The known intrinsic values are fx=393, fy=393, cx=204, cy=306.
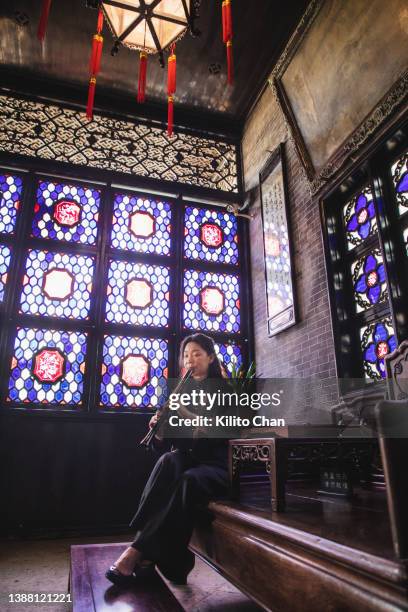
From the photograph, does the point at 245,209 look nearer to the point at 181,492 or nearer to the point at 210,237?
the point at 210,237

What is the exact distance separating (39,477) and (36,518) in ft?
1.13

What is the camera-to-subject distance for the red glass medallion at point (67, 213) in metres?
4.75

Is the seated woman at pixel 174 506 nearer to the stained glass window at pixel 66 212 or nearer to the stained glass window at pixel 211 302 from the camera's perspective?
the stained glass window at pixel 211 302

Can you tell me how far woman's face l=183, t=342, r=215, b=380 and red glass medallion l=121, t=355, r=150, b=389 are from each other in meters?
2.14

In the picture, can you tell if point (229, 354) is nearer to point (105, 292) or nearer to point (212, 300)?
point (212, 300)

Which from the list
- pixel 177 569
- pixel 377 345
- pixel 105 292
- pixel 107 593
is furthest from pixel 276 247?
pixel 107 593

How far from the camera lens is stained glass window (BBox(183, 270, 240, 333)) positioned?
487 centimetres

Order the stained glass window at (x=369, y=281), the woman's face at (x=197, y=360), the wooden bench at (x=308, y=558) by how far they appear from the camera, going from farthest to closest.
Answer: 1. the stained glass window at (x=369, y=281)
2. the woman's face at (x=197, y=360)
3. the wooden bench at (x=308, y=558)

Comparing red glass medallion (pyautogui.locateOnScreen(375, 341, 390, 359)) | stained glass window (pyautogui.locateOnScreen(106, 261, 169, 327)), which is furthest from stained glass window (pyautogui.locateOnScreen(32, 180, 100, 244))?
red glass medallion (pyautogui.locateOnScreen(375, 341, 390, 359))

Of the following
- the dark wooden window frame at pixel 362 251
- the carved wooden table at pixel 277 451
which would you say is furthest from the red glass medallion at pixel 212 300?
the carved wooden table at pixel 277 451

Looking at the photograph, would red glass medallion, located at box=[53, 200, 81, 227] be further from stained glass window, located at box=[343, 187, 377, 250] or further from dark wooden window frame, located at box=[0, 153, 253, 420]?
stained glass window, located at box=[343, 187, 377, 250]

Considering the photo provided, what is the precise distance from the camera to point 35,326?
4.27 meters

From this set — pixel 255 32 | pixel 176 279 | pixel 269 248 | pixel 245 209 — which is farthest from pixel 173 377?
pixel 255 32

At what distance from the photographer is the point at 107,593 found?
60.6 inches
